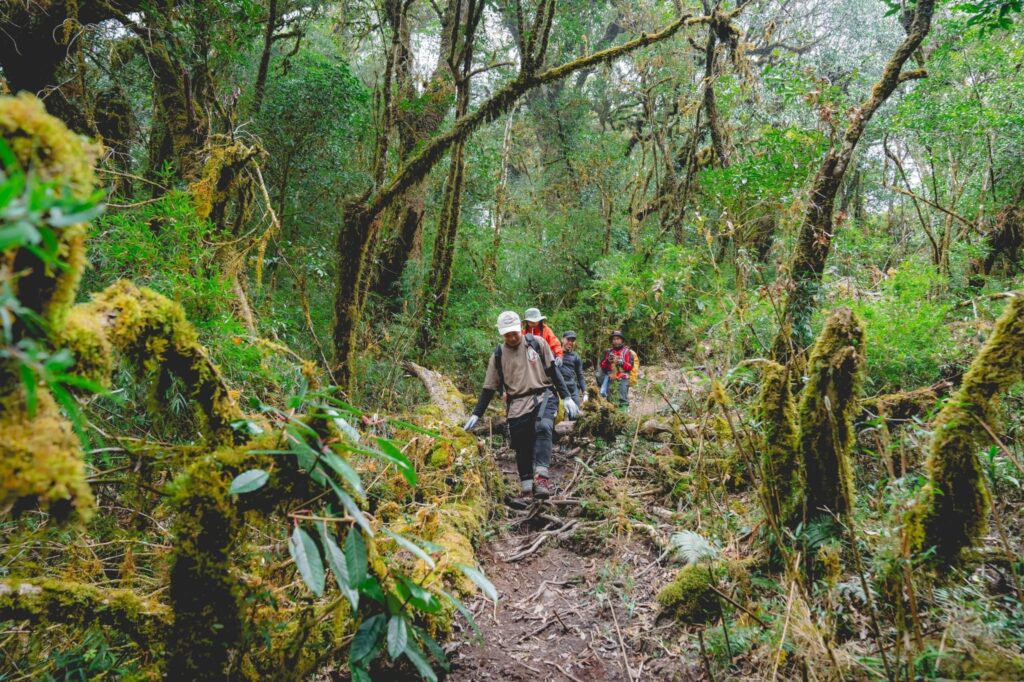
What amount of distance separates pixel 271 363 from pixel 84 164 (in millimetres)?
3428

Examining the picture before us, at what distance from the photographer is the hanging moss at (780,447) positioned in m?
3.40

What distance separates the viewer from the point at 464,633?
3469 millimetres

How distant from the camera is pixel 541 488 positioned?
226 inches

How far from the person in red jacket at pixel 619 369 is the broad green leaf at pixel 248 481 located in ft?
24.8

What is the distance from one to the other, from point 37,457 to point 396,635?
1.21 meters

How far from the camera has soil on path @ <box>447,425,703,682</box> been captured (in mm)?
3162

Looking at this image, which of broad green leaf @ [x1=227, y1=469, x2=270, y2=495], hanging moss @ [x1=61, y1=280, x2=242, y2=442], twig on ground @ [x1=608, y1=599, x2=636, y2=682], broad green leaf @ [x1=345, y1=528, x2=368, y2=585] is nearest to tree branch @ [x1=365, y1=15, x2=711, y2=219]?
hanging moss @ [x1=61, y1=280, x2=242, y2=442]

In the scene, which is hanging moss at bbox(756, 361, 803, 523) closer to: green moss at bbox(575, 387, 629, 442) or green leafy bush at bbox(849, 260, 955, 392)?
green leafy bush at bbox(849, 260, 955, 392)

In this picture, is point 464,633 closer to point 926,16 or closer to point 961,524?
point 961,524

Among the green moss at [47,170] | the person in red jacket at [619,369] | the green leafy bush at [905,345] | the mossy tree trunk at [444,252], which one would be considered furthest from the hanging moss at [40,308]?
the person in red jacket at [619,369]

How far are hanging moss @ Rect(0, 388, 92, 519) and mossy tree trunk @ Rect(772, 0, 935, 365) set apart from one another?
17.7 feet

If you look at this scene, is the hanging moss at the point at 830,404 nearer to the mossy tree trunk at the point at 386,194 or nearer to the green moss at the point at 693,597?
the green moss at the point at 693,597

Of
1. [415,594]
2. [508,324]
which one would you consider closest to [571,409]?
[508,324]

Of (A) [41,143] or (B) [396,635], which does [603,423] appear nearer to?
(B) [396,635]
